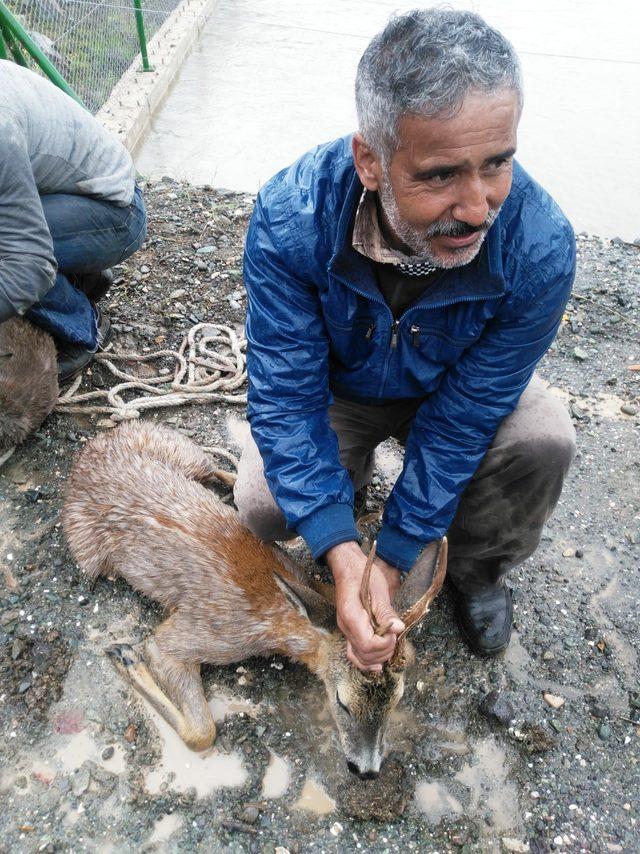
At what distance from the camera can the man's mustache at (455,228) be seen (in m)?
2.60

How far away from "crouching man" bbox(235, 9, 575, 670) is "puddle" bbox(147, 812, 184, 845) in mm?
1055

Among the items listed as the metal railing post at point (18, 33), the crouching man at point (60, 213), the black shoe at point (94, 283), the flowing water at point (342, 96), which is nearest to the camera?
the crouching man at point (60, 213)

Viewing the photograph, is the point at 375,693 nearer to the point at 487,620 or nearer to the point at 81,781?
the point at 487,620

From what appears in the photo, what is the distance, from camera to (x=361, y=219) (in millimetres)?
2896

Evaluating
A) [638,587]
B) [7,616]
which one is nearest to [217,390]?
[7,616]

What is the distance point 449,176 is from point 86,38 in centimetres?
791

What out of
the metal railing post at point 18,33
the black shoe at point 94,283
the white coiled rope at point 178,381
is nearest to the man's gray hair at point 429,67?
the white coiled rope at point 178,381

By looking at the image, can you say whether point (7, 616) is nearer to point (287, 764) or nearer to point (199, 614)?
point (199, 614)

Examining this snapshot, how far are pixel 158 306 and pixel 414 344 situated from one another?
3276 mm

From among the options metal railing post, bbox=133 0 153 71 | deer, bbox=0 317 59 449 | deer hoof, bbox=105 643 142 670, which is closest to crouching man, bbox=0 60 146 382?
deer, bbox=0 317 59 449

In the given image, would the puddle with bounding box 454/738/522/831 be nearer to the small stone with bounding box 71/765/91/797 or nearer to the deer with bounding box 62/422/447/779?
the deer with bounding box 62/422/447/779

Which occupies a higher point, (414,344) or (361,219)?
(361,219)

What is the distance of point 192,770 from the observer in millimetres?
3248

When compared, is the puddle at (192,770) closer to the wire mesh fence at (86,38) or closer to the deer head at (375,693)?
the deer head at (375,693)
